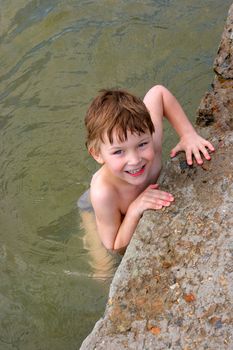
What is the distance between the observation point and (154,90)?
3441 mm

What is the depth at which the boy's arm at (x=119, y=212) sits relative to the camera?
288 centimetres

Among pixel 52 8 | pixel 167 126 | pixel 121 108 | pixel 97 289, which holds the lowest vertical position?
pixel 97 289

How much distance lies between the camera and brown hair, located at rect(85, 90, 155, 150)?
280 cm

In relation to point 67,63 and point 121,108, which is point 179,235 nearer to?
point 121,108

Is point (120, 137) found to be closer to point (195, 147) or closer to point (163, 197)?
point (163, 197)

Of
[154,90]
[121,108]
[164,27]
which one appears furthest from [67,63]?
[121,108]

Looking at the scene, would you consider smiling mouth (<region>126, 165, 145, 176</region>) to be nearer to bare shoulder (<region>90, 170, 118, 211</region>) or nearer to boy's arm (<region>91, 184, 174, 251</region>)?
boy's arm (<region>91, 184, 174, 251</region>)

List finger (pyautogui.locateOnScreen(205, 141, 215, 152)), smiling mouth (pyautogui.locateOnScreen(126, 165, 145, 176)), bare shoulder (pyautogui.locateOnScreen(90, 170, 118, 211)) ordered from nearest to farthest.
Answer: smiling mouth (pyautogui.locateOnScreen(126, 165, 145, 176)) → finger (pyautogui.locateOnScreen(205, 141, 215, 152)) → bare shoulder (pyautogui.locateOnScreen(90, 170, 118, 211))

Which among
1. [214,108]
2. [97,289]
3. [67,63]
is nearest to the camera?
[214,108]

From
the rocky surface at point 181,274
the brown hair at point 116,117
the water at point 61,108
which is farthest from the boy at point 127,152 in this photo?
the water at point 61,108

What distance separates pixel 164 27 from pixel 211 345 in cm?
387

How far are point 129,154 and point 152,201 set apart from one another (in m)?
0.26

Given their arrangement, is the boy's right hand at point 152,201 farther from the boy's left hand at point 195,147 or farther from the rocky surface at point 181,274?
the boy's left hand at point 195,147

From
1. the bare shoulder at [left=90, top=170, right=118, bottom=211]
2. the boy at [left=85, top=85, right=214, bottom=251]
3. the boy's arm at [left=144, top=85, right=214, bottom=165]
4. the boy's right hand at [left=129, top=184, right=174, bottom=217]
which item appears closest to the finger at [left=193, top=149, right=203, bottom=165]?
the boy at [left=85, top=85, right=214, bottom=251]
